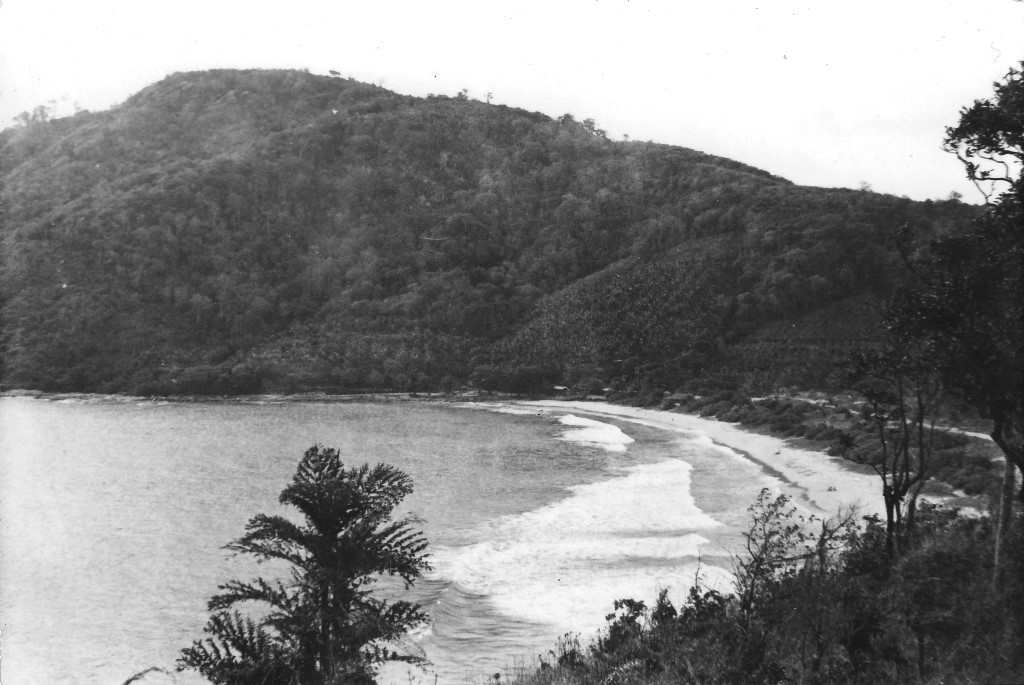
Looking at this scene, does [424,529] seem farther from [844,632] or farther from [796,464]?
[796,464]

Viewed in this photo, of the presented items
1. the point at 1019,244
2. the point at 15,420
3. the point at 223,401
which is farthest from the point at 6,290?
the point at 1019,244

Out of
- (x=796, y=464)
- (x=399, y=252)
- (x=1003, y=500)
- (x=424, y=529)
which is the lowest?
(x=424, y=529)

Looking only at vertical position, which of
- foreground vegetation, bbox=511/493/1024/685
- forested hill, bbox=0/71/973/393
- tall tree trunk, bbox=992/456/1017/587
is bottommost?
foreground vegetation, bbox=511/493/1024/685

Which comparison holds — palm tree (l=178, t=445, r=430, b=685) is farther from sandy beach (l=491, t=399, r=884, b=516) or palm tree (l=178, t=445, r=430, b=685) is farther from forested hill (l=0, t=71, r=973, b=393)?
forested hill (l=0, t=71, r=973, b=393)

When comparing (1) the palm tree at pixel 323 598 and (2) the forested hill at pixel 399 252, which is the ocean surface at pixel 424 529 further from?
(2) the forested hill at pixel 399 252

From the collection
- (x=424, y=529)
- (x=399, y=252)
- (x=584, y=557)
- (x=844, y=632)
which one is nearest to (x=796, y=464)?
(x=584, y=557)

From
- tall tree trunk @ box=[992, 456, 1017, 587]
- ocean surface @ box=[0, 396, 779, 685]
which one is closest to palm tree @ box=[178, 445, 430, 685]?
ocean surface @ box=[0, 396, 779, 685]
